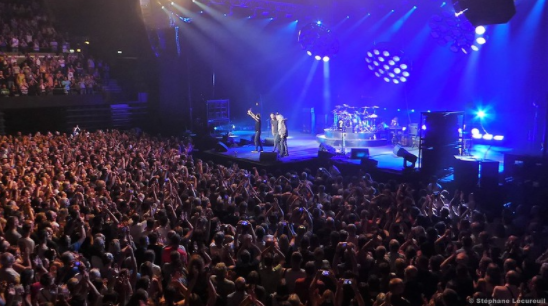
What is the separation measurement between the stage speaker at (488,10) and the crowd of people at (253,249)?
8.96 feet

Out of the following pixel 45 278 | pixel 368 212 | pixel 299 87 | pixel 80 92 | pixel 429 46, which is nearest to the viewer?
pixel 45 278

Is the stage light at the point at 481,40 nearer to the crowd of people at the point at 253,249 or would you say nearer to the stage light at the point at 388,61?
the stage light at the point at 388,61

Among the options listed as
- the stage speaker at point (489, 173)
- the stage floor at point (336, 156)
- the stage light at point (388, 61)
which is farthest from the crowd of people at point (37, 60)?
the stage speaker at point (489, 173)

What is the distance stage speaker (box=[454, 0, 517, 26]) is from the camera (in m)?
6.73

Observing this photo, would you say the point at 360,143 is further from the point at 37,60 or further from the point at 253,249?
the point at 37,60

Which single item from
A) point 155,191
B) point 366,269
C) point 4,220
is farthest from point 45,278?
point 155,191

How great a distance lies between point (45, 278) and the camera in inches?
160

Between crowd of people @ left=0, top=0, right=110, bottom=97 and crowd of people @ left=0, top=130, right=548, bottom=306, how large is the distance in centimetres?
1050

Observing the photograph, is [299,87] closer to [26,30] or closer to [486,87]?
[486,87]

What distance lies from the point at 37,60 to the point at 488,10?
54.1ft

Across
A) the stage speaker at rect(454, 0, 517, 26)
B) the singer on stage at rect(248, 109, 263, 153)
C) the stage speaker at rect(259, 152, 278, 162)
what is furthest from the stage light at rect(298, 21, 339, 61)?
the stage speaker at rect(454, 0, 517, 26)

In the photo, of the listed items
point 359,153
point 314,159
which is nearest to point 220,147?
point 314,159

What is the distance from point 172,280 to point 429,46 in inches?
553

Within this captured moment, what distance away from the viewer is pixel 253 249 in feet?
15.9
